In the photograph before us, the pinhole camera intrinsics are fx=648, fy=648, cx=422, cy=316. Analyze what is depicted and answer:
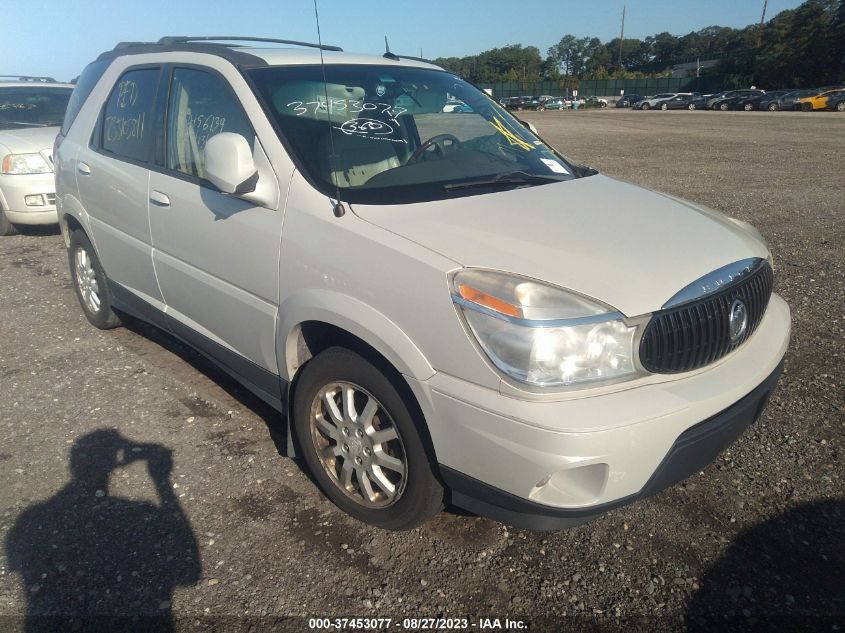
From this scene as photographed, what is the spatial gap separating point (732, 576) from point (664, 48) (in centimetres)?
13688

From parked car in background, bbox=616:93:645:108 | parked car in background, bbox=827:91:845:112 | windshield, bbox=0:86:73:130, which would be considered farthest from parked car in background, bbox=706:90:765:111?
windshield, bbox=0:86:73:130

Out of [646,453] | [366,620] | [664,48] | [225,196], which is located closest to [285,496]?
[366,620]

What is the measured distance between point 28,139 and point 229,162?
6.17 metres

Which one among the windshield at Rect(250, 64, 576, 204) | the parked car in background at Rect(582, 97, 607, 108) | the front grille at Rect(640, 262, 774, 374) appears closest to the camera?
the front grille at Rect(640, 262, 774, 374)

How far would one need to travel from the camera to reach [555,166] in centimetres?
332

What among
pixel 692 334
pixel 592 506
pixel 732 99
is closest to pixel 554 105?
pixel 732 99

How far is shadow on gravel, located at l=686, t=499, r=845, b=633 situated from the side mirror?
2.36 metres

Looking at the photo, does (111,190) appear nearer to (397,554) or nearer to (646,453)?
(397,554)

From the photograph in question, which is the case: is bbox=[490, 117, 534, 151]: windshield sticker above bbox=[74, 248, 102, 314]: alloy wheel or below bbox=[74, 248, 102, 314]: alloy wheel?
above

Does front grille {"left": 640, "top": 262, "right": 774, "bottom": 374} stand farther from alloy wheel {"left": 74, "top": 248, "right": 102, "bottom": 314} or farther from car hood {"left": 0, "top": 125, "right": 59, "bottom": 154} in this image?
car hood {"left": 0, "top": 125, "right": 59, "bottom": 154}

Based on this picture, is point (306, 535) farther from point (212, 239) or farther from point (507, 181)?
point (507, 181)

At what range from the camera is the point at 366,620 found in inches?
89.4

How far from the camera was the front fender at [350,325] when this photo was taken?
2227mm

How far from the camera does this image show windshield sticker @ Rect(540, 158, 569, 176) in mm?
3272
